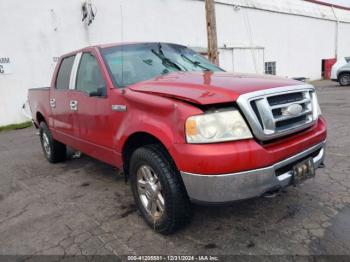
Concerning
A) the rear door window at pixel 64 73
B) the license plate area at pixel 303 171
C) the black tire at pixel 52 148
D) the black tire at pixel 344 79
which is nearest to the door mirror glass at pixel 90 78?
the rear door window at pixel 64 73

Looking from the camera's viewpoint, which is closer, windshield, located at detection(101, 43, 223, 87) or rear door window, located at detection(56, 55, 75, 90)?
windshield, located at detection(101, 43, 223, 87)

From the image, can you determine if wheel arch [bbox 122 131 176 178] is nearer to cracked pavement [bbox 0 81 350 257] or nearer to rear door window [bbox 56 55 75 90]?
cracked pavement [bbox 0 81 350 257]

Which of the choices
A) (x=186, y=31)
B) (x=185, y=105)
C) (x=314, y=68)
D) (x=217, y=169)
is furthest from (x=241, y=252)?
(x=314, y=68)

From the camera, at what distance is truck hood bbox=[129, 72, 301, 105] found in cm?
268

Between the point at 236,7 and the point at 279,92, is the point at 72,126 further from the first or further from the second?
the point at 236,7

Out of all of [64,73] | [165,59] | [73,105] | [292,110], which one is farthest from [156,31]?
[292,110]

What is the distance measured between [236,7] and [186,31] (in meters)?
4.30

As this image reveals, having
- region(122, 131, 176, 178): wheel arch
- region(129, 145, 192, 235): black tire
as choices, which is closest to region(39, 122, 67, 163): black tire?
region(122, 131, 176, 178): wheel arch

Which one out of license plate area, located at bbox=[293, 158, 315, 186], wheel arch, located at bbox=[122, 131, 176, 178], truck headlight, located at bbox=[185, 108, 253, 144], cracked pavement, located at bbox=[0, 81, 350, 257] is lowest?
cracked pavement, located at bbox=[0, 81, 350, 257]

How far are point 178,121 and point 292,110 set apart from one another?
997 mm

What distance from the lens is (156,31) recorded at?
14.9 m

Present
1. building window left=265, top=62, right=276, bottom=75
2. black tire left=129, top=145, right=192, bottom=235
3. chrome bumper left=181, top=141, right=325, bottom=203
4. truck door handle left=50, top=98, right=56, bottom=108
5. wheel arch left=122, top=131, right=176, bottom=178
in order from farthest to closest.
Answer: building window left=265, top=62, right=276, bottom=75, truck door handle left=50, top=98, right=56, bottom=108, wheel arch left=122, top=131, right=176, bottom=178, black tire left=129, top=145, right=192, bottom=235, chrome bumper left=181, top=141, right=325, bottom=203

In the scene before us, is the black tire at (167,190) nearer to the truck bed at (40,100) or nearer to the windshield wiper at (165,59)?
the windshield wiper at (165,59)

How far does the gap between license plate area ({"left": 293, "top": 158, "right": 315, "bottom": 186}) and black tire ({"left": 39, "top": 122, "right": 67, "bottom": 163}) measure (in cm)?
418
